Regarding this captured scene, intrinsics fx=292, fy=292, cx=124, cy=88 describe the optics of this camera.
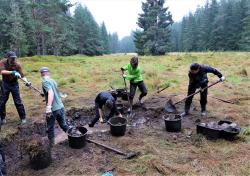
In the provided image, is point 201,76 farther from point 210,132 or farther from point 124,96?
point 124,96

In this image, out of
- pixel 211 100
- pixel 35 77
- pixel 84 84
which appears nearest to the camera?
pixel 211 100

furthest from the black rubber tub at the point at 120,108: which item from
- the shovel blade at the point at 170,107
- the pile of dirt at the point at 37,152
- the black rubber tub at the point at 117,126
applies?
the pile of dirt at the point at 37,152

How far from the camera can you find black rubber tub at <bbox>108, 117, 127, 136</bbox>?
649 cm

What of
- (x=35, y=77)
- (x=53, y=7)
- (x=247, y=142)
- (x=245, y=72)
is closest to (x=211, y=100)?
(x=247, y=142)

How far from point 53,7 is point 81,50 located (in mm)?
19360

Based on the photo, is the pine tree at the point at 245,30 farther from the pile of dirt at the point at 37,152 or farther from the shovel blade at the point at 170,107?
the pile of dirt at the point at 37,152

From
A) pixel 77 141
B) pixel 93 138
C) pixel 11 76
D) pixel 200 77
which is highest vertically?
pixel 11 76

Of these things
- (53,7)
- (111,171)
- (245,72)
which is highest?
(53,7)

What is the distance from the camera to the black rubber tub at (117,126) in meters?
6.49

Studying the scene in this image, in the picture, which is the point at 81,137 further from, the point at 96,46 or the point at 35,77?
the point at 96,46

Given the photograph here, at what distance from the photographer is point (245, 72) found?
13.6 metres

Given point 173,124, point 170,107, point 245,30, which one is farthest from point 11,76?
point 245,30

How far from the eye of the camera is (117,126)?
6.46m

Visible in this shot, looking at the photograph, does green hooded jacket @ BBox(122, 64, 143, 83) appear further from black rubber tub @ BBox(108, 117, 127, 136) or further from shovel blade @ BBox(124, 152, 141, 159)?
shovel blade @ BBox(124, 152, 141, 159)
